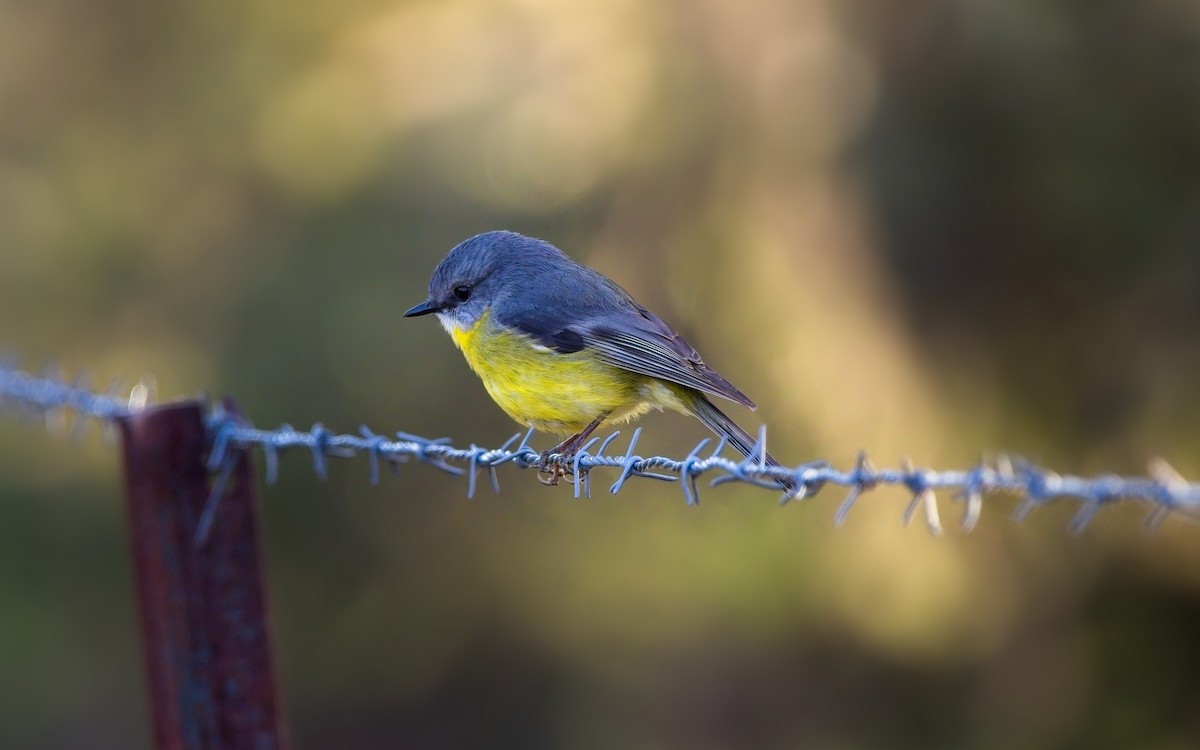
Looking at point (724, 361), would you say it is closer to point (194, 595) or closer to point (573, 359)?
point (573, 359)

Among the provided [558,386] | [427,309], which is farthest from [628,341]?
[427,309]

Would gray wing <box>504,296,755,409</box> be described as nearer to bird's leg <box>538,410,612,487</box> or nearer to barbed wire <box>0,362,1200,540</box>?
bird's leg <box>538,410,612,487</box>

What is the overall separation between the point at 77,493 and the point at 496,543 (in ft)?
10.2

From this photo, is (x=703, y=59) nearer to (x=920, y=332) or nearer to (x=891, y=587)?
(x=920, y=332)

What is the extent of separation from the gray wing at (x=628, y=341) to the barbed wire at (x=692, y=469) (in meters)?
0.46

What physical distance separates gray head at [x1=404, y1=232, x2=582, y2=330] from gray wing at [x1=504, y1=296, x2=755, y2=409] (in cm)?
30

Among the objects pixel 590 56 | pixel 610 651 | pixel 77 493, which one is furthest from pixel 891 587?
pixel 77 493

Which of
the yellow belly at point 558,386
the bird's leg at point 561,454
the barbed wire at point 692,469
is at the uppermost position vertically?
the yellow belly at point 558,386

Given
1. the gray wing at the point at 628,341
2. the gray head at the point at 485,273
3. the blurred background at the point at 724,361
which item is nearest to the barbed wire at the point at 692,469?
the gray wing at the point at 628,341

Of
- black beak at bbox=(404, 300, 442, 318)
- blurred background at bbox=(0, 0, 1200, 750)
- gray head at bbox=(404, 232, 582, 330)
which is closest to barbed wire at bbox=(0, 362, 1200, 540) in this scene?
gray head at bbox=(404, 232, 582, 330)

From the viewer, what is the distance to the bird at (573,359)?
4.52 metres

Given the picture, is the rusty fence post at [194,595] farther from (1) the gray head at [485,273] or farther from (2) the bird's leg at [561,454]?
(1) the gray head at [485,273]

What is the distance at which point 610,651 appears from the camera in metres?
8.86

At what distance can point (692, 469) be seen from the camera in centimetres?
252
